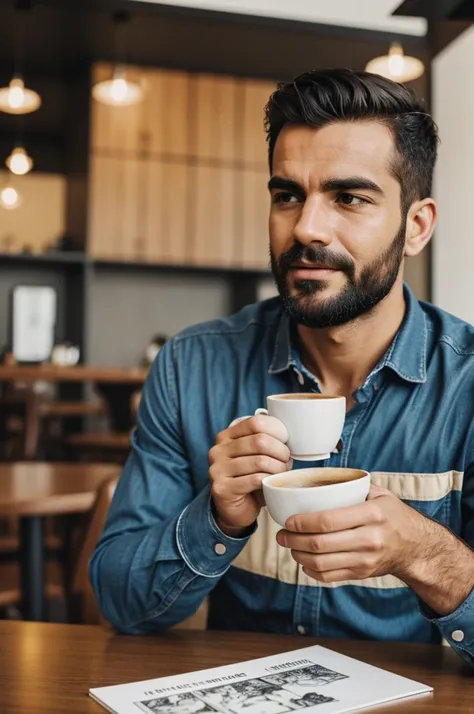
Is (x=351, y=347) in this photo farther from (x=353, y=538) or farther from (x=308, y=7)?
(x=308, y=7)

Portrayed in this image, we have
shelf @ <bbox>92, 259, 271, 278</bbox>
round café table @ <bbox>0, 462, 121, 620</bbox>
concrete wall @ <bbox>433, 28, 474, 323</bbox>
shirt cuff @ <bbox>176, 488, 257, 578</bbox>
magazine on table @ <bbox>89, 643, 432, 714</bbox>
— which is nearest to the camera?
magazine on table @ <bbox>89, 643, 432, 714</bbox>

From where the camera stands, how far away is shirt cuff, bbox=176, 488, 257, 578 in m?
1.05

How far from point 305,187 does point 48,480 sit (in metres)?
1.29

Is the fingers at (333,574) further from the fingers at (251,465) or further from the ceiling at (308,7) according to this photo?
the ceiling at (308,7)

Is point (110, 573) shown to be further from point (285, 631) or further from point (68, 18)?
point (68, 18)

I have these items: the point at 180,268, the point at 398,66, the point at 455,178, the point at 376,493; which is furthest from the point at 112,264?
the point at 376,493

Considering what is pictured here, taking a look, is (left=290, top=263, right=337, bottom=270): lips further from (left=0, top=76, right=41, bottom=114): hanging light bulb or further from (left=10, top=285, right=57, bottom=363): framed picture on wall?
(left=10, top=285, right=57, bottom=363): framed picture on wall

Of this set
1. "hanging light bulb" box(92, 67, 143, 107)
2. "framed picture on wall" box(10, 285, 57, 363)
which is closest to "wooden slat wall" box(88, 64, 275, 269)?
"framed picture on wall" box(10, 285, 57, 363)

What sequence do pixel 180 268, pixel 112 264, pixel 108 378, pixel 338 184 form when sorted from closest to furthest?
1. pixel 338 184
2. pixel 108 378
3. pixel 112 264
4. pixel 180 268

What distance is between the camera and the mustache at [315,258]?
1154 millimetres

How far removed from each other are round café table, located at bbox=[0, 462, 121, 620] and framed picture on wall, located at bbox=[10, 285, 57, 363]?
12.9 ft

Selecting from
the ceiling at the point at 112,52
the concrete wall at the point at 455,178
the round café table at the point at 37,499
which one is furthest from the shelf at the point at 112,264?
the concrete wall at the point at 455,178

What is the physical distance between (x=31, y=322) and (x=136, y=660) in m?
5.68

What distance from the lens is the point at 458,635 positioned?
0.94 metres
